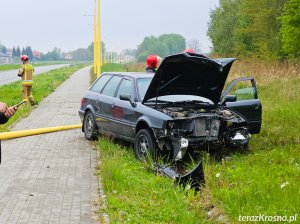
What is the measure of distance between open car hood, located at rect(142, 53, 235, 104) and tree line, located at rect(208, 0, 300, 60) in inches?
1301

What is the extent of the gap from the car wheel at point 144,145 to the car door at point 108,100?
142 centimetres

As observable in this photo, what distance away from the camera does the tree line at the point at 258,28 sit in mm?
40500

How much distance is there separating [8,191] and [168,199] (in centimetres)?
219

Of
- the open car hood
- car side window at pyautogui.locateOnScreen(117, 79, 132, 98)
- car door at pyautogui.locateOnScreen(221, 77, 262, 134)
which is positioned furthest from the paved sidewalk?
car door at pyautogui.locateOnScreen(221, 77, 262, 134)

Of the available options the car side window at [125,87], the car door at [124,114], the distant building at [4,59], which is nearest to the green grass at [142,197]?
the car door at [124,114]

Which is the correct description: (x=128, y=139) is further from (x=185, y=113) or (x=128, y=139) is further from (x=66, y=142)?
(x=66, y=142)

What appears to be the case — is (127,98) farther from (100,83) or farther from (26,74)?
(26,74)

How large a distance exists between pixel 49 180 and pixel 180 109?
245cm

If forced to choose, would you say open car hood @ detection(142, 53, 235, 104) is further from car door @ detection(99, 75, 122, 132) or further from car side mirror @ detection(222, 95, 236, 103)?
car door @ detection(99, 75, 122, 132)

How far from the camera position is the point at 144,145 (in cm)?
816

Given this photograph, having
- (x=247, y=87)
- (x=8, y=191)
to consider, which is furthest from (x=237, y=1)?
(x=8, y=191)

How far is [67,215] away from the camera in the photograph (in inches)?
222

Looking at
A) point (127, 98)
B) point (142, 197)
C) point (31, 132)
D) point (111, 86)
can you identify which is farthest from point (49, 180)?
point (31, 132)

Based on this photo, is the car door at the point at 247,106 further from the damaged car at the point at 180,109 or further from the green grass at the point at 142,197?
the green grass at the point at 142,197
